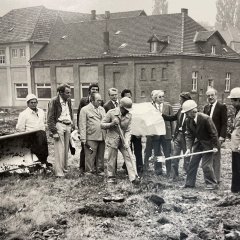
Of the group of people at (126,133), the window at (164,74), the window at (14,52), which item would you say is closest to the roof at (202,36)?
the window at (164,74)

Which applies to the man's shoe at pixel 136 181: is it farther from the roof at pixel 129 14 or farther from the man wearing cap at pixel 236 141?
the roof at pixel 129 14

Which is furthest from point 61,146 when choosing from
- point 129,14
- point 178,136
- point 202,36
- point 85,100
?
point 129,14

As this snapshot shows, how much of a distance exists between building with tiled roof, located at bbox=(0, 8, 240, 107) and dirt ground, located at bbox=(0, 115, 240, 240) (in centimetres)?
2279

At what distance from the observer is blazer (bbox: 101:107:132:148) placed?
8.09 meters

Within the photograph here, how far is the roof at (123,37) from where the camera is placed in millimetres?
31375

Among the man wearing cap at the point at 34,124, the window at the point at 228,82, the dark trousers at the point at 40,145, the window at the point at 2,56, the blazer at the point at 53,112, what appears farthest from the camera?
the window at the point at 2,56

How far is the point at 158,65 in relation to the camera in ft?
103

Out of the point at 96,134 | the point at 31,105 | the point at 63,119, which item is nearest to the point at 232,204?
the point at 96,134

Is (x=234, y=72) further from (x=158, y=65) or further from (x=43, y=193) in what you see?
(x=43, y=193)

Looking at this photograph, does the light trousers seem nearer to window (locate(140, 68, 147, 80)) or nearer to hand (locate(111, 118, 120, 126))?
hand (locate(111, 118, 120, 126))

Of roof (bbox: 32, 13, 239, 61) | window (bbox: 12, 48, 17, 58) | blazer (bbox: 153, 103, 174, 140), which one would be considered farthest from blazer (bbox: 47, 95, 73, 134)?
window (bbox: 12, 48, 17, 58)

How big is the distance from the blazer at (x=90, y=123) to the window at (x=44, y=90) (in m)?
29.2

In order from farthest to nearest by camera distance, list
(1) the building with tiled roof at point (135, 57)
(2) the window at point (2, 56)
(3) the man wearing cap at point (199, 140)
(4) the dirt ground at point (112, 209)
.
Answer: (2) the window at point (2, 56) → (1) the building with tiled roof at point (135, 57) → (3) the man wearing cap at point (199, 140) → (4) the dirt ground at point (112, 209)

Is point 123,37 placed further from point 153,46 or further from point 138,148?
point 138,148
